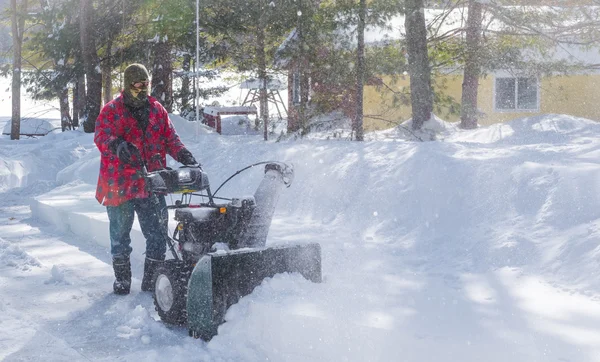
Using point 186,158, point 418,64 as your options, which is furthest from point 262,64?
point 186,158

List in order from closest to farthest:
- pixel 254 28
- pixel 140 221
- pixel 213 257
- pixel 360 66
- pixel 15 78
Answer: pixel 213 257 → pixel 140 221 → pixel 360 66 → pixel 254 28 → pixel 15 78

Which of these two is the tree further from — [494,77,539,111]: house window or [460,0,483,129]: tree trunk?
[494,77,539,111]: house window

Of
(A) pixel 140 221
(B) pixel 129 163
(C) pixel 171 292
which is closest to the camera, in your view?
(C) pixel 171 292

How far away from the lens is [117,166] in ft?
19.8

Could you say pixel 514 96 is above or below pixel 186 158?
above

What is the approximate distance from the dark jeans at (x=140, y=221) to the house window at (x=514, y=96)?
2104 centimetres

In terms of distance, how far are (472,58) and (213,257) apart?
1316cm

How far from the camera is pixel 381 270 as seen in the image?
6.72 meters

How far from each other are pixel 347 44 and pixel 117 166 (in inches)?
385

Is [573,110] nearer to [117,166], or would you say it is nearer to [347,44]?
[347,44]

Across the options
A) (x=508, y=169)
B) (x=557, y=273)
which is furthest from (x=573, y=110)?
(x=557, y=273)

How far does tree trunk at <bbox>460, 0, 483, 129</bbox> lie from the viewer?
53.9ft

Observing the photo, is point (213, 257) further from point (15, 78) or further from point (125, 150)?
point (15, 78)

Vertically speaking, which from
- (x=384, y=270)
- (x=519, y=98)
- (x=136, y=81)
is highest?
(x=519, y=98)
